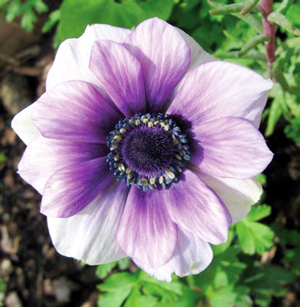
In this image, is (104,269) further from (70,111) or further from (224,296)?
(70,111)

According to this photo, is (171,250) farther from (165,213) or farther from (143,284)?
(143,284)

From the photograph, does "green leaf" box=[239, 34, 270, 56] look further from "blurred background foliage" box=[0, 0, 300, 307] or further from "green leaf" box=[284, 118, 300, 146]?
"green leaf" box=[284, 118, 300, 146]

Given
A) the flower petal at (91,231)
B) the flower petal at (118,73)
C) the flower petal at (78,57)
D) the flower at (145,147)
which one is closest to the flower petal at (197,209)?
the flower at (145,147)

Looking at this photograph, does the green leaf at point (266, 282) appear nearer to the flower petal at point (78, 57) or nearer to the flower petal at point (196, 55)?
the flower petal at point (196, 55)

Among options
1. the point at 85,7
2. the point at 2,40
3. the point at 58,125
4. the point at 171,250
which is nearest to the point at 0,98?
the point at 2,40

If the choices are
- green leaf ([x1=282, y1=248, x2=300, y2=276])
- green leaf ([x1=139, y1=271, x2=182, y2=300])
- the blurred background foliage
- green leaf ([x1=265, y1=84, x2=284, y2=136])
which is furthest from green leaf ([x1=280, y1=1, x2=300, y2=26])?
green leaf ([x1=282, y1=248, x2=300, y2=276])

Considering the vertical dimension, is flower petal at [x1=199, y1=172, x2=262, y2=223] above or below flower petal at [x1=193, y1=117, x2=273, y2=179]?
below
